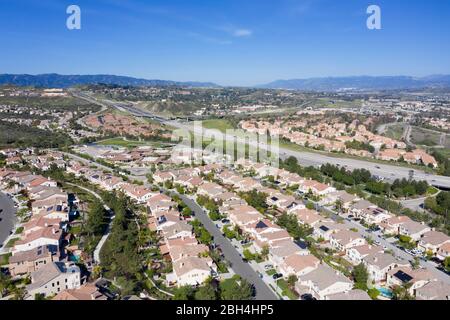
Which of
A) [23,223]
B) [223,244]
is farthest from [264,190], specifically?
[23,223]

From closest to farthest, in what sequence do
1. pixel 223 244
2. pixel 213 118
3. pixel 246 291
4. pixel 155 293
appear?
pixel 246 291, pixel 155 293, pixel 223 244, pixel 213 118

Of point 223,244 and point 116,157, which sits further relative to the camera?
point 116,157

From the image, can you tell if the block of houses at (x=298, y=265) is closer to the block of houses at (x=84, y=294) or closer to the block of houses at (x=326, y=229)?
the block of houses at (x=326, y=229)

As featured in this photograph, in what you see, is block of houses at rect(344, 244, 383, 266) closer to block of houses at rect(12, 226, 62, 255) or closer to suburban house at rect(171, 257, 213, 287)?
suburban house at rect(171, 257, 213, 287)

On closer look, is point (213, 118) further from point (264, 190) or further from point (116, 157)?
point (264, 190)

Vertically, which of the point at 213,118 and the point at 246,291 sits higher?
the point at 213,118

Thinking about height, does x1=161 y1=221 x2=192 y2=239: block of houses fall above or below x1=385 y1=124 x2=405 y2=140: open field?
below

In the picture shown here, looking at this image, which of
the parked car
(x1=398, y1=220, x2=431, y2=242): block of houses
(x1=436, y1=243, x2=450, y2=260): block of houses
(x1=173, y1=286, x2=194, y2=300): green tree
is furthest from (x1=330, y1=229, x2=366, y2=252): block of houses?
(x1=173, y1=286, x2=194, y2=300): green tree
